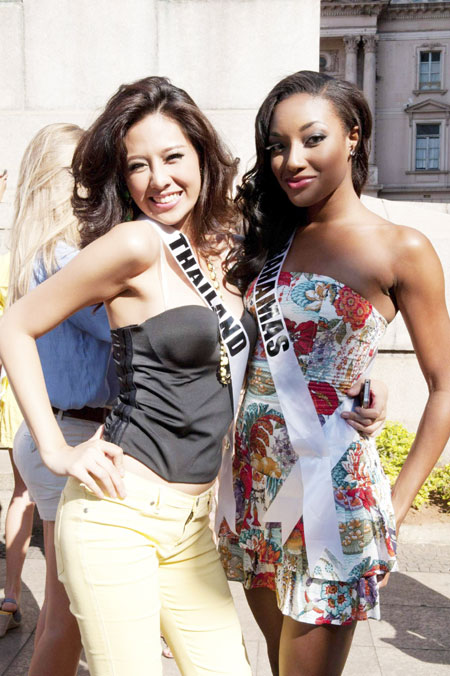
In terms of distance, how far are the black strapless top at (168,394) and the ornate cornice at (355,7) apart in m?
43.0

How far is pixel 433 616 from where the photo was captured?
363cm

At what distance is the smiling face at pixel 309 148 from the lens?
6.50 ft

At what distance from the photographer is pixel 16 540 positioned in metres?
3.48

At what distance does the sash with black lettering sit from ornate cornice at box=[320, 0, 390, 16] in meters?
42.8

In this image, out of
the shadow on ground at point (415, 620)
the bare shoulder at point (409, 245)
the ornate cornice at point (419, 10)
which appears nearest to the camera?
the bare shoulder at point (409, 245)

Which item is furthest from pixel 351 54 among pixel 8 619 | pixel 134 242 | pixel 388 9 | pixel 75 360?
pixel 134 242

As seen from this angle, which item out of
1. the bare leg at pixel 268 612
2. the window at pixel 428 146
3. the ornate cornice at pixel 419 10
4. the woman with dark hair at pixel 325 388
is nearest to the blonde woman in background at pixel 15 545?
the bare leg at pixel 268 612

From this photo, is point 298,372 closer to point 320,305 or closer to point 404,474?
point 320,305

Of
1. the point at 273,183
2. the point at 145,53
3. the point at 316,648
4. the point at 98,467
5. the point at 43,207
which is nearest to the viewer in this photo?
the point at 98,467

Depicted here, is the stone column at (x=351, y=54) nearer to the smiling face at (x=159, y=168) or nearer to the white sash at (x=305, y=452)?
the smiling face at (x=159, y=168)

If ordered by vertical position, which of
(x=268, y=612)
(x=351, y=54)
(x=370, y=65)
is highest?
(x=351, y=54)

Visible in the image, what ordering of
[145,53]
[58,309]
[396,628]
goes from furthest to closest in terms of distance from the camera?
1. [145,53]
2. [396,628]
3. [58,309]

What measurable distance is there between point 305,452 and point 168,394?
0.41m

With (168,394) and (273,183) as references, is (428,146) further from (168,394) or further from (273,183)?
(168,394)
